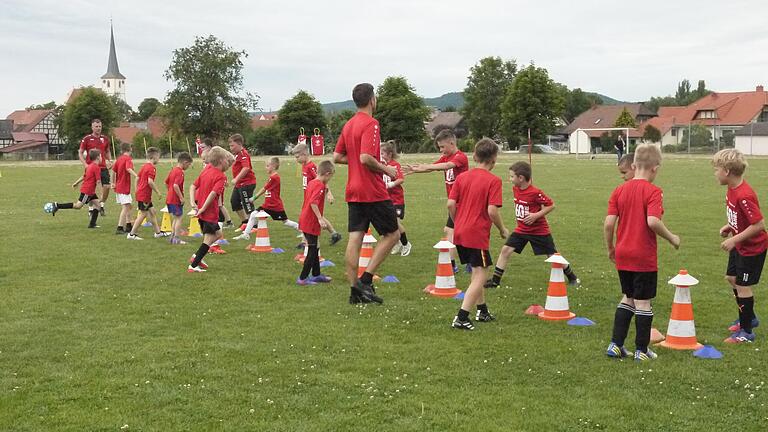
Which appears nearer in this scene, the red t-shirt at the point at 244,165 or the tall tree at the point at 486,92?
the red t-shirt at the point at 244,165

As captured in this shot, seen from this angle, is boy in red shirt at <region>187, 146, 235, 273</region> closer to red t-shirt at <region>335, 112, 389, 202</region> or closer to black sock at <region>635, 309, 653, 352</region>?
red t-shirt at <region>335, 112, 389, 202</region>

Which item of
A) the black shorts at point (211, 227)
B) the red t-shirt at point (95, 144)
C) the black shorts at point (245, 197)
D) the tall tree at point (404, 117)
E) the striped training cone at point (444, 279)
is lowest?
the striped training cone at point (444, 279)

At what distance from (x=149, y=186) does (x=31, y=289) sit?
5324 millimetres

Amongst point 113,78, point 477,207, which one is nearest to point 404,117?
point 477,207

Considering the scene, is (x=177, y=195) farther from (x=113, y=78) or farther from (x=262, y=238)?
(x=113, y=78)

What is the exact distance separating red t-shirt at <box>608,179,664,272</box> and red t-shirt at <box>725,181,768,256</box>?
1078 millimetres

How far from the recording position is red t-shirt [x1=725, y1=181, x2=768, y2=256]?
6730mm

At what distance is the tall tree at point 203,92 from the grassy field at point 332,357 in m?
83.4

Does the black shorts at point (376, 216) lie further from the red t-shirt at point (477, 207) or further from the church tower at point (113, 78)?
the church tower at point (113, 78)

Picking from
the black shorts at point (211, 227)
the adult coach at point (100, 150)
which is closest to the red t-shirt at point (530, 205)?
the black shorts at point (211, 227)

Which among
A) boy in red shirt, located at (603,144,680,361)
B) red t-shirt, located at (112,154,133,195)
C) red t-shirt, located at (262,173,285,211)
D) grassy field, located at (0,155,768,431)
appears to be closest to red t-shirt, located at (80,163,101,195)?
red t-shirt, located at (112,154,133,195)

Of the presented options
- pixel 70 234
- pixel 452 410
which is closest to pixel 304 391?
pixel 452 410

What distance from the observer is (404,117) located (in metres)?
97.4

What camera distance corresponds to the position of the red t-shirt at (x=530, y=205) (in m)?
9.52
